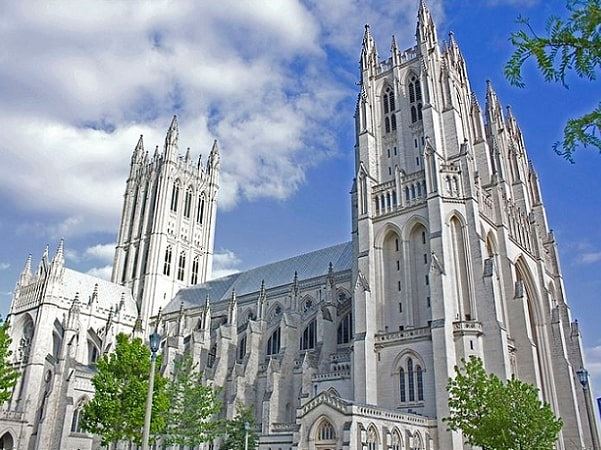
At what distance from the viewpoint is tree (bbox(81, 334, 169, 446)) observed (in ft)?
93.4

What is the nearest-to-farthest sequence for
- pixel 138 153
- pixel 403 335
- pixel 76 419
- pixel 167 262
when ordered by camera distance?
1. pixel 403 335
2. pixel 76 419
3. pixel 167 262
4. pixel 138 153

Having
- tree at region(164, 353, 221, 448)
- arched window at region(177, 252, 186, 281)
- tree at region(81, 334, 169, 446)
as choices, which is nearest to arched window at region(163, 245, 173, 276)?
arched window at region(177, 252, 186, 281)

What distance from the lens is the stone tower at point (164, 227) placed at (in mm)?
73562

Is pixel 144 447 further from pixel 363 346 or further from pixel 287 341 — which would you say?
pixel 287 341

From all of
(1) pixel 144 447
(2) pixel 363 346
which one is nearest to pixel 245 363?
(2) pixel 363 346

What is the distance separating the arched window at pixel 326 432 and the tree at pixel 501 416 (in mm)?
6905

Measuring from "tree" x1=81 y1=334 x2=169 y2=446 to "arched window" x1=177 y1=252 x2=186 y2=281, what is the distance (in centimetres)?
4604

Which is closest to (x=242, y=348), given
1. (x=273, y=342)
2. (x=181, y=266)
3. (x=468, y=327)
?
(x=273, y=342)

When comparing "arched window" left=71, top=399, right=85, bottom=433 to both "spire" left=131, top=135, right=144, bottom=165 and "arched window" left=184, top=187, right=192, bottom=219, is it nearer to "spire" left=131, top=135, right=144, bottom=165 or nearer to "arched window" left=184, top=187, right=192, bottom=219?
"arched window" left=184, top=187, right=192, bottom=219

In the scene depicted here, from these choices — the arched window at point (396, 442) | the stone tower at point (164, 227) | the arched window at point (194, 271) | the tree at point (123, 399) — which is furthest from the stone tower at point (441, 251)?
the arched window at point (194, 271)

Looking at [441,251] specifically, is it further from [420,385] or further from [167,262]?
[167,262]

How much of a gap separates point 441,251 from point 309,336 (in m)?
17.5

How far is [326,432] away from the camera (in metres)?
32.6

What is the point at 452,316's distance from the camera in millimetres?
37094
